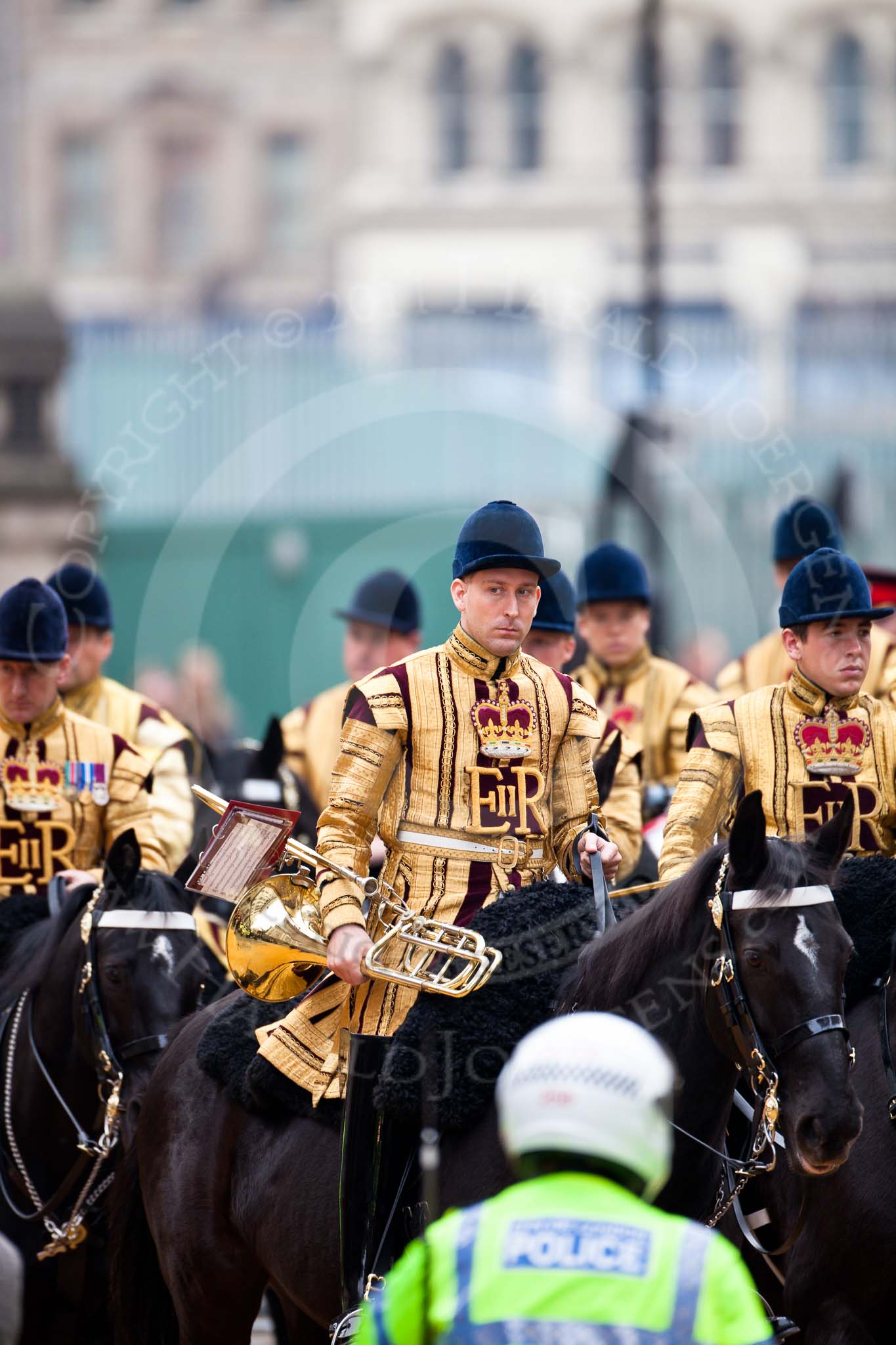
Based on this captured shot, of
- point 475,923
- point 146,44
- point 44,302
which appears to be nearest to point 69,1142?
point 475,923

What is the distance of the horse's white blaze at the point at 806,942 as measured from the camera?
512 cm

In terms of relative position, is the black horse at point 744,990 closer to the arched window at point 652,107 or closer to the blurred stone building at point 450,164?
the arched window at point 652,107

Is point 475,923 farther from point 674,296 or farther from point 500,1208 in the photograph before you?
point 674,296

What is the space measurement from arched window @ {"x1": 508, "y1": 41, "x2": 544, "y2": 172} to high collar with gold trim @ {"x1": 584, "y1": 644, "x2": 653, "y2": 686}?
50.4 meters

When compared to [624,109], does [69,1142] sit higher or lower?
lower

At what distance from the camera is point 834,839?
5.40 m

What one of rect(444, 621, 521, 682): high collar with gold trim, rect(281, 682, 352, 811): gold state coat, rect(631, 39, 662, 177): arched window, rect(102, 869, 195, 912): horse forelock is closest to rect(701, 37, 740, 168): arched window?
rect(631, 39, 662, 177): arched window

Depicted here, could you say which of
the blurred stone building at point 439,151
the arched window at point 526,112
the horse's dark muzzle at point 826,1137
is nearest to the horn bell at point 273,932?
the horse's dark muzzle at point 826,1137

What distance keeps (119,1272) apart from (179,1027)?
0.78 meters

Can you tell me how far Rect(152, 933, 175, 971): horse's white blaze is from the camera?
7.03 meters

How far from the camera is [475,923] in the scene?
5633 millimetres

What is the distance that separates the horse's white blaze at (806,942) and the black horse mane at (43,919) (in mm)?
2648

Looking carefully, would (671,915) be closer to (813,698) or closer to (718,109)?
(813,698)

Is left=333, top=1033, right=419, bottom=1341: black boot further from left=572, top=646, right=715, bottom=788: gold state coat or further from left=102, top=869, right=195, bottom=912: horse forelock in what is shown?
left=572, top=646, right=715, bottom=788: gold state coat
